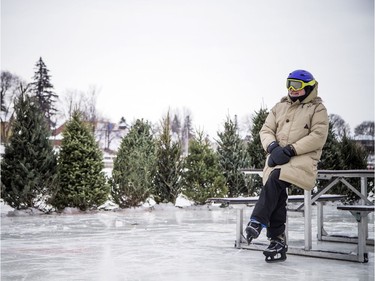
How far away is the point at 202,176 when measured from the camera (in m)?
11.8

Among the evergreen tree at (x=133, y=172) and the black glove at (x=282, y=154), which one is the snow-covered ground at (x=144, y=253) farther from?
the evergreen tree at (x=133, y=172)

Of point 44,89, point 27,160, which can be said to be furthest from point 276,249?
point 44,89

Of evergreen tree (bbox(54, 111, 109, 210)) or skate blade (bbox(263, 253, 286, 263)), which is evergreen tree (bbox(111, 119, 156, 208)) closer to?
evergreen tree (bbox(54, 111, 109, 210))

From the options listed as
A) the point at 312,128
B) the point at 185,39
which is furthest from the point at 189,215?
the point at 185,39

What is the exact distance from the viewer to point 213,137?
41.2ft

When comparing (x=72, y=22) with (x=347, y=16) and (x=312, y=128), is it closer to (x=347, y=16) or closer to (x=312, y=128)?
(x=347, y=16)

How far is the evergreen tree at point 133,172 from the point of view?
36.6 feet

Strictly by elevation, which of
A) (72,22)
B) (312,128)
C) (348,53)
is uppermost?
(72,22)

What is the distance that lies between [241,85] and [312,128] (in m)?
7.44

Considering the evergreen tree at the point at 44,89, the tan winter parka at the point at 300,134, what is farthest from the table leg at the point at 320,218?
the evergreen tree at the point at 44,89

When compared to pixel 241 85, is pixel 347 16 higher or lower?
higher

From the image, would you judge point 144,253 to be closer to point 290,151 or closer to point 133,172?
point 290,151

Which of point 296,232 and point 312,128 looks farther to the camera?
point 296,232

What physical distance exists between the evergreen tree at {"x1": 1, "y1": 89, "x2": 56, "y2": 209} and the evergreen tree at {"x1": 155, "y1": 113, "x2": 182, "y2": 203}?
9.18ft
